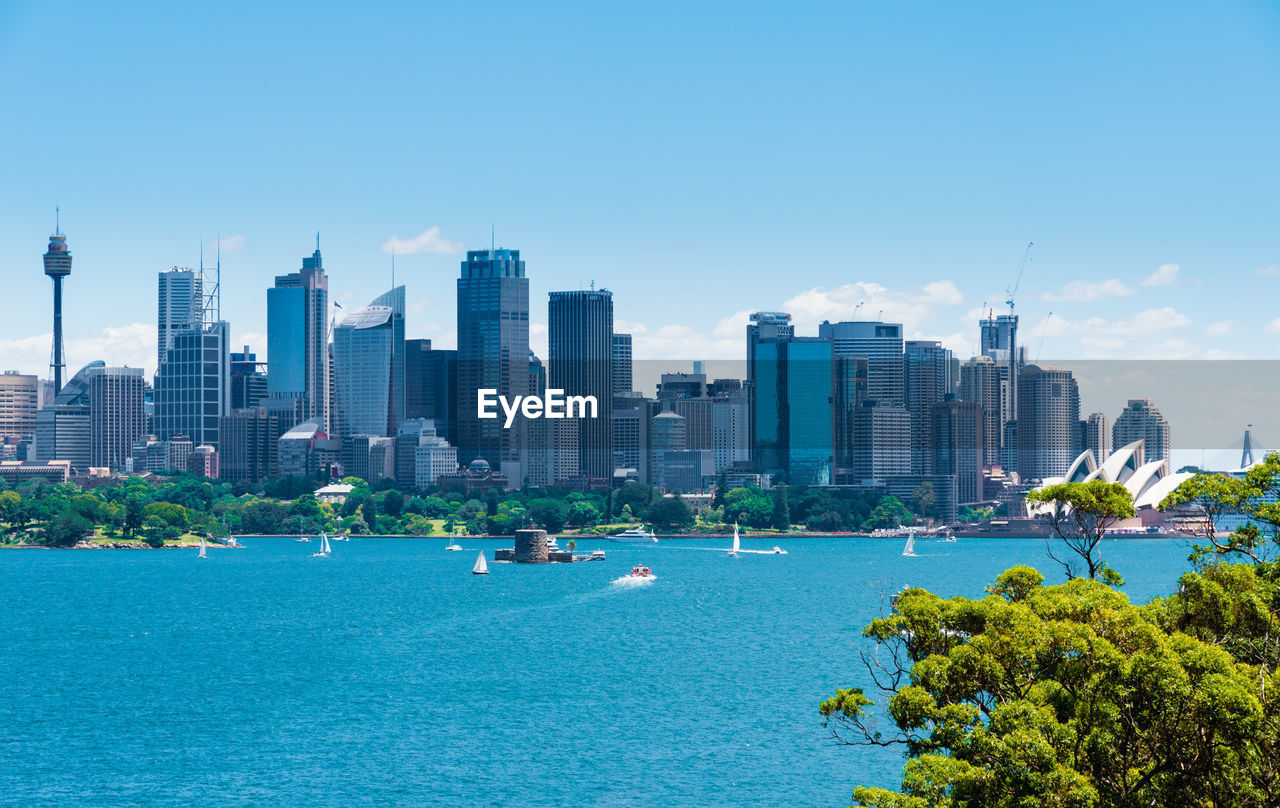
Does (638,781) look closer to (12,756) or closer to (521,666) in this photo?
(12,756)

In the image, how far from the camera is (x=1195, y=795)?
21.1 metres

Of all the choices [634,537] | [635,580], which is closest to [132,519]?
[634,537]

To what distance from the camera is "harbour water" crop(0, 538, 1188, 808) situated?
139 ft

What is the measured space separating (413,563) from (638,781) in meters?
103

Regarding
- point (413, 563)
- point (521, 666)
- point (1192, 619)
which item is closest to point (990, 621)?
point (1192, 619)

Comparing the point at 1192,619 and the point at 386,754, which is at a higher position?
the point at 1192,619

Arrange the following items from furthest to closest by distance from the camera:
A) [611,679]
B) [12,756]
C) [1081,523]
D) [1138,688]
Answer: [611,679]
[12,756]
[1081,523]
[1138,688]

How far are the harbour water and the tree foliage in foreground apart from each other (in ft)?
54.5

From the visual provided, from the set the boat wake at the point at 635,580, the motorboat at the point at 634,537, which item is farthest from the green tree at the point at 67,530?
the boat wake at the point at 635,580

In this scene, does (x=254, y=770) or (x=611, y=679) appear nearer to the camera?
(x=254, y=770)

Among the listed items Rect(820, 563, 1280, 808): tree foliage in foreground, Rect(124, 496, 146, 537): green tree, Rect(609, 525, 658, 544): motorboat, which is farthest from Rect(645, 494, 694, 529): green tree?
Rect(820, 563, 1280, 808): tree foliage in foreground

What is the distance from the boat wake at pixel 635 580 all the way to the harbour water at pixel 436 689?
Result: 1.70 m

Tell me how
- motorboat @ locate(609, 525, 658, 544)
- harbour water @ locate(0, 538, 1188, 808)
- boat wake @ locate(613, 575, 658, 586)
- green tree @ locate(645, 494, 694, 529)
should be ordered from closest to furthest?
harbour water @ locate(0, 538, 1188, 808) < boat wake @ locate(613, 575, 658, 586) < motorboat @ locate(609, 525, 658, 544) < green tree @ locate(645, 494, 694, 529)

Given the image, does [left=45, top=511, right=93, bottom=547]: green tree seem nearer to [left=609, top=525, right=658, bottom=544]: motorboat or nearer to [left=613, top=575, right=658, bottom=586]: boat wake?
[left=609, top=525, right=658, bottom=544]: motorboat
